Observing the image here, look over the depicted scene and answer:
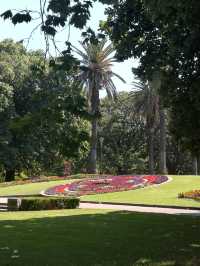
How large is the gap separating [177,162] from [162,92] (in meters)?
50.1

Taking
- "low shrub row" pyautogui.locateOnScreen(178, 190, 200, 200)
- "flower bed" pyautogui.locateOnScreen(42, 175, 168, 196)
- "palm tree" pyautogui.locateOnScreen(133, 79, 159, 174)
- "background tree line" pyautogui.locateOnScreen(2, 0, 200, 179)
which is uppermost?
"palm tree" pyautogui.locateOnScreen(133, 79, 159, 174)

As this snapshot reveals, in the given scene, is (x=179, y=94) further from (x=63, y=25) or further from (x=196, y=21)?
(x=63, y=25)

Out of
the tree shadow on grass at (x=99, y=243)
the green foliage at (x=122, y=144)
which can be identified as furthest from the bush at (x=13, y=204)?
the green foliage at (x=122, y=144)

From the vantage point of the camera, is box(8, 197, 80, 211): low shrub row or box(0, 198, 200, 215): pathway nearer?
box(0, 198, 200, 215): pathway

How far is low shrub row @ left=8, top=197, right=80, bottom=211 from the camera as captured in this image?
24.7 m

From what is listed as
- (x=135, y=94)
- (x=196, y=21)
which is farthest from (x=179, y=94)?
(x=135, y=94)

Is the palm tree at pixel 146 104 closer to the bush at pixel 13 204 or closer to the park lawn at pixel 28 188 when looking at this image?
the park lawn at pixel 28 188

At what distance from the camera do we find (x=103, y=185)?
37.0 m

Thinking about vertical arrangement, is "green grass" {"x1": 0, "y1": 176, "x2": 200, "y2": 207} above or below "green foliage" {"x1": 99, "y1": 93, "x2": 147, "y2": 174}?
below

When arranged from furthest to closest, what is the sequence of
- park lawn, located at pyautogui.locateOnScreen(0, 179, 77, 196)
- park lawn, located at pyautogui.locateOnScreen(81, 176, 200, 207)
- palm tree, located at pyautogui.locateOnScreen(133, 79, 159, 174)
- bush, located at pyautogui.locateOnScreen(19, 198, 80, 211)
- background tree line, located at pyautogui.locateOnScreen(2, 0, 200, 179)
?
palm tree, located at pyautogui.locateOnScreen(133, 79, 159, 174), park lawn, located at pyautogui.locateOnScreen(0, 179, 77, 196), park lawn, located at pyautogui.locateOnScreen(81, 176, 200, 207), bush, located at pyautogui.locateOnScreen(19, 198, 80, 211), background tree line, located at pyautogui.locateOnScreen(2, 0, 200, 179)

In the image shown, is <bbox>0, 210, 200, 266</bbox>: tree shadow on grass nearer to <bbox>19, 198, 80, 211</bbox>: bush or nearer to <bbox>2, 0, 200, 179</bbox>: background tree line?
<bbox>2, 0, 200, 179</bbox>: background tree line

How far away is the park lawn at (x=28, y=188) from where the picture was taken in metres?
36.5

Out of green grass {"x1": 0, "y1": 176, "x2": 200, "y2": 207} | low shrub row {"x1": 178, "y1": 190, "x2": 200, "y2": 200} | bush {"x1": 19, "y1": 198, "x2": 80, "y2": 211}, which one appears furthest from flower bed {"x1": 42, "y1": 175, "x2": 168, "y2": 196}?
bush {"x1": 19, "y1": 198, "x2": 80, "y2": 211}

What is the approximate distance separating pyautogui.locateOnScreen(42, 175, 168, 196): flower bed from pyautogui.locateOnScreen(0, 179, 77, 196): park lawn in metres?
1.11
